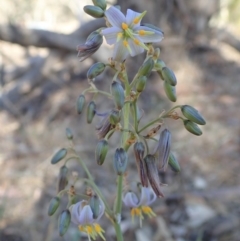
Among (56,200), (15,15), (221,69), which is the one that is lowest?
(56,200)

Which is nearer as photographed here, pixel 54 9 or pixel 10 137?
pixel 10 137

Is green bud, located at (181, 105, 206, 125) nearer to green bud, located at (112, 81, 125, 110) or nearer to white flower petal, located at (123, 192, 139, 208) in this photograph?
green bud, located at (112, 81, 125, 110)

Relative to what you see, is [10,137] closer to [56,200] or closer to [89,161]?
[89,161]

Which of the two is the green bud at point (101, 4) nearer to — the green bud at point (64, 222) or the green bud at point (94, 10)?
the green bud at point (94, 10)

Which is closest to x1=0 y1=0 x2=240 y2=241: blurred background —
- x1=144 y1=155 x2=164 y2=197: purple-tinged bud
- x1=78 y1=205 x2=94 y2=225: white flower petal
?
x1=78 y1=205 x2=94 y2=225: white flower petal

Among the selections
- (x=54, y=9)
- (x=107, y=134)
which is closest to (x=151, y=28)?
(x=107, y=134)

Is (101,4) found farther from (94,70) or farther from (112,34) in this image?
(94,70)

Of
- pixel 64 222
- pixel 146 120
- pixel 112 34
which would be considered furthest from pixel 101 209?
pixel 146 120
